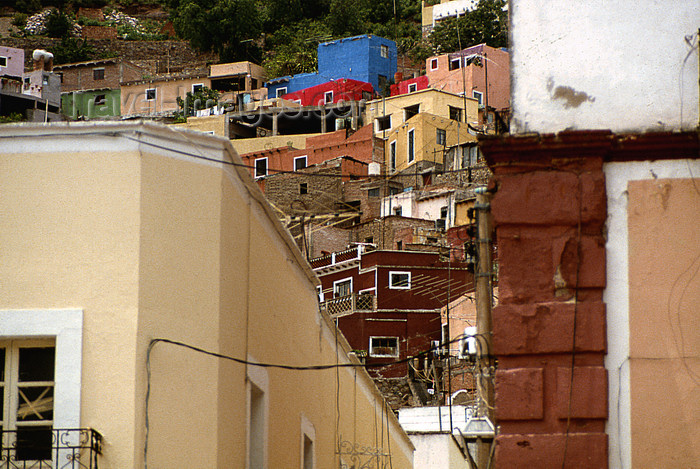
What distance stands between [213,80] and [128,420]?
229 ft

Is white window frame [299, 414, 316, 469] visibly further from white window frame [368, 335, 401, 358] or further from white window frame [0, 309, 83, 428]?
white window frame [368, 335, 401, 358]

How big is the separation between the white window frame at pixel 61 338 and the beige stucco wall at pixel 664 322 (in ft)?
15.8

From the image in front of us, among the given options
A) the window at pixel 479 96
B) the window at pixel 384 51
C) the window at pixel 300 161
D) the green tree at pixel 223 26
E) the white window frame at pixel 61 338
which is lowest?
the white window frame at pixel 61 338

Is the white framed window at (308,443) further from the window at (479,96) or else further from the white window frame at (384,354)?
the window at (479,96)

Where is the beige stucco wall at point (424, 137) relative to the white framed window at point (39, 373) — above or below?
above

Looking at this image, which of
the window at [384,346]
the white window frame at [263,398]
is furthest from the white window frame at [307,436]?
the window at [384,346]

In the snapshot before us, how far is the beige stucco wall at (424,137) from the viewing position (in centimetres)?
5769

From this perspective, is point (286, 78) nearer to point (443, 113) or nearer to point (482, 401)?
point (443, 113)

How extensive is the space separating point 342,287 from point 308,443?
31095mm

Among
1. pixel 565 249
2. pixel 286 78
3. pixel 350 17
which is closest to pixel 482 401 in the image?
pixel 565 249

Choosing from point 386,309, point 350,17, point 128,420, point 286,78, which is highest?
point 350,17

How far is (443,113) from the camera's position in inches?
2434

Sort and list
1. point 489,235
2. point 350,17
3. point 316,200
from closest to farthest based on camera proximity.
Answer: point 489,235
point 316,200
point 350,17

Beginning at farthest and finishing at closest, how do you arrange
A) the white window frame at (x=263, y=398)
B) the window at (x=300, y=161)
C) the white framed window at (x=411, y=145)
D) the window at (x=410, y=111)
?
the window at (x=410, y=111) < the window at (x=300, y=161) < the white framed window at (x=411, y=145) < the white window frame at (x=263, y=398)
